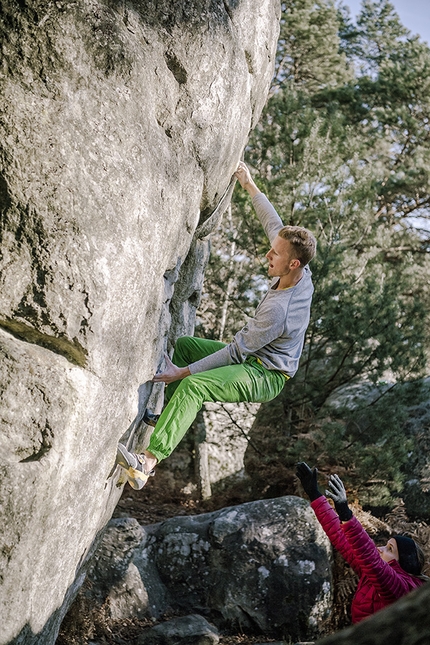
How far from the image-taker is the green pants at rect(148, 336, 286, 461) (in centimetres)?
483

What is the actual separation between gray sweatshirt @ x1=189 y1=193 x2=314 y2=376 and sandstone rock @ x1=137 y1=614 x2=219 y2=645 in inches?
113

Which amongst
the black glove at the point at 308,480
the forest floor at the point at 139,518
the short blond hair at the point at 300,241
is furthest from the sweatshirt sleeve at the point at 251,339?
the forest floor at the point at 139,518

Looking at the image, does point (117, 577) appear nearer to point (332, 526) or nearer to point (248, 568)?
point (248, 568)

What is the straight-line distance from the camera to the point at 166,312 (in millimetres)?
5543

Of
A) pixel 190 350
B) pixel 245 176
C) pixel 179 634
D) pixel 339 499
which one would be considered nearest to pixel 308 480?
pixel 339 499

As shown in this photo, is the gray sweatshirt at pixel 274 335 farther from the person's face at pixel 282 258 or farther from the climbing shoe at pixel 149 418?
the climbing shoe at pixel 149 418

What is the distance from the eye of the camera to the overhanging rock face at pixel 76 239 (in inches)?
151

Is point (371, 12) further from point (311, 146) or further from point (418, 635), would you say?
point (418, 635)

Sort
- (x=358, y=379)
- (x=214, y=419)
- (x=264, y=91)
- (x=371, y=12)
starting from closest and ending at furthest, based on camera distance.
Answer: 1. (x=264, y=91)
2. (x=358, y=379)
3. (x=214, y=419)
4. (x=371, y=12)

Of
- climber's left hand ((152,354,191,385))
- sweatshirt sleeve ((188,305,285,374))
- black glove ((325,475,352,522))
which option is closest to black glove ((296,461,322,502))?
black glove ((325,475,352,522))

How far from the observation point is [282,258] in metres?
5.53

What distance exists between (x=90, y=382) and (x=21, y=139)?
156cm

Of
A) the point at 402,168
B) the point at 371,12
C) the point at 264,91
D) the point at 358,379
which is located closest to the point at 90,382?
the point at 264,91

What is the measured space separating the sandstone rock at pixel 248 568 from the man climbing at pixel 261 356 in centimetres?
266
